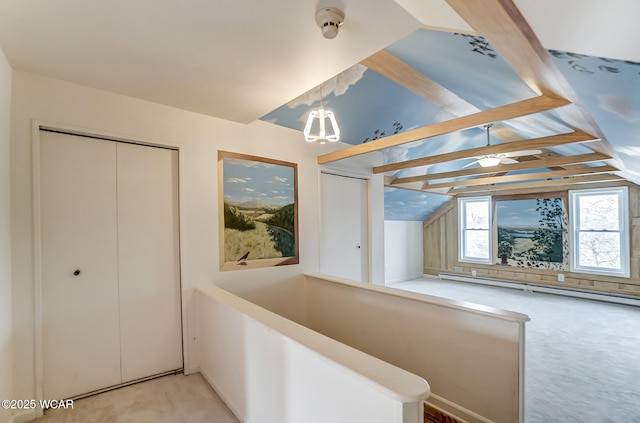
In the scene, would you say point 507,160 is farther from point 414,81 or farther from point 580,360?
point 580,360

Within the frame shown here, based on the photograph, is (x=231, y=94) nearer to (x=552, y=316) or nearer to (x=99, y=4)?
(x=99, y=4)

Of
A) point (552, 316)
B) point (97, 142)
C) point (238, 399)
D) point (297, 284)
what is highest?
point (97, 142)

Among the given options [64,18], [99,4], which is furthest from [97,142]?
[99,4]

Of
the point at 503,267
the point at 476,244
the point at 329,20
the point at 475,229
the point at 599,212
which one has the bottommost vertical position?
the point at 503,267

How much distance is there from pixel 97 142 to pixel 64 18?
3.38 ft

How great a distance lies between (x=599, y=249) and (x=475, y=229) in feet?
7.22

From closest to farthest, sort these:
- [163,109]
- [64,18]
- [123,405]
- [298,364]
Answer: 1. [298,364]
2. [64,18]
3. [123,405]
4. [163,109]

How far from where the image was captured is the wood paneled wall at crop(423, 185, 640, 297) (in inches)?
196

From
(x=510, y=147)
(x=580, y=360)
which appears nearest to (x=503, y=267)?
(x=580, y=360)

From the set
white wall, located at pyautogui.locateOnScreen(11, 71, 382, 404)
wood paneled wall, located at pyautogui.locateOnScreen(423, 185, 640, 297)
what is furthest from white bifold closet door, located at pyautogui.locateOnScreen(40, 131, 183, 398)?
wood paneled wall, located at pyautogui.locateOnScreen(423, 185, 640, 297)

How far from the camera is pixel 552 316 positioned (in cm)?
439

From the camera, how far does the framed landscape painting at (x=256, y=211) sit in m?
2.84

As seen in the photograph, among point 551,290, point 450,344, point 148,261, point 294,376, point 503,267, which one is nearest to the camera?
point 294,376

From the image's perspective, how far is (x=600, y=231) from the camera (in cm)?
536
